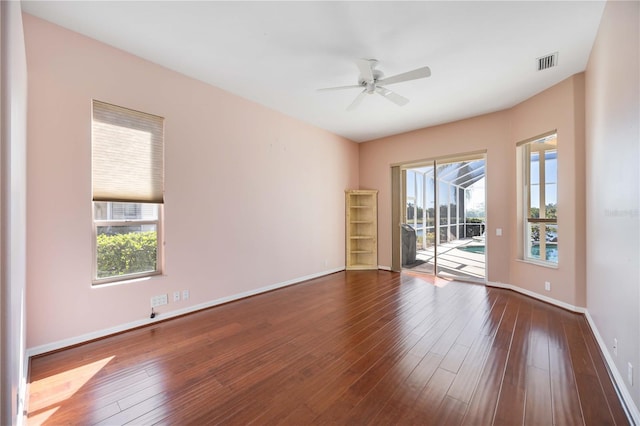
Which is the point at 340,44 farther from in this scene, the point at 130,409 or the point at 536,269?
the point at 536,269

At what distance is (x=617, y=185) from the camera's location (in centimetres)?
202

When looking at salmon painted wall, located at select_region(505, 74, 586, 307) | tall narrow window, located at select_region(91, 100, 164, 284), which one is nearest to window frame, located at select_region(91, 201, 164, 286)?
tall narrow window, located at select_region(91, 100, 164, 284)

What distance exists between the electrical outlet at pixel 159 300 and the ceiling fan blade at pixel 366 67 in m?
3.50

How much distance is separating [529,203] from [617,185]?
250cm

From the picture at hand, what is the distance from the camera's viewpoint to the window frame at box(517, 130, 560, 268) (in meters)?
3.89

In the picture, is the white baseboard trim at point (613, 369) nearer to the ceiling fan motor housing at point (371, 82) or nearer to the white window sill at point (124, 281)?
the ceiling fan motor housing at point (371, 82)

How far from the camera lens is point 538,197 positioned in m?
4.09

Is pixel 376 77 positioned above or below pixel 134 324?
above

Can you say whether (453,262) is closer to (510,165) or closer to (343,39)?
(510,165)

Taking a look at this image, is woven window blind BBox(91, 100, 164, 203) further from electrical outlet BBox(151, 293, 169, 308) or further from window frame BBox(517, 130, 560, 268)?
window frame BBox(517, 130, 560, 268)

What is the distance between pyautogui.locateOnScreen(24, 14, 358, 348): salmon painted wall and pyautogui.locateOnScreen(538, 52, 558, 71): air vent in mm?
3575

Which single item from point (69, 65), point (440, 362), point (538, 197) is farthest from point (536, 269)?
point (69, 65)

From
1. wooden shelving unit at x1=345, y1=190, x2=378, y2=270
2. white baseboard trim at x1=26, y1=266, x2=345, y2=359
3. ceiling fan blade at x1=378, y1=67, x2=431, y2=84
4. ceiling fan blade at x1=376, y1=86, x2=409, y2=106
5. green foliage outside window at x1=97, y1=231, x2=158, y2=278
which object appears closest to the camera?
white baseboard trim at x1=26, y1=266, x2=345, y2=359

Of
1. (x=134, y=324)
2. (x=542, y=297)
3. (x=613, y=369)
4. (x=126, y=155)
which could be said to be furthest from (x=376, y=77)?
(x=134, y=324)
